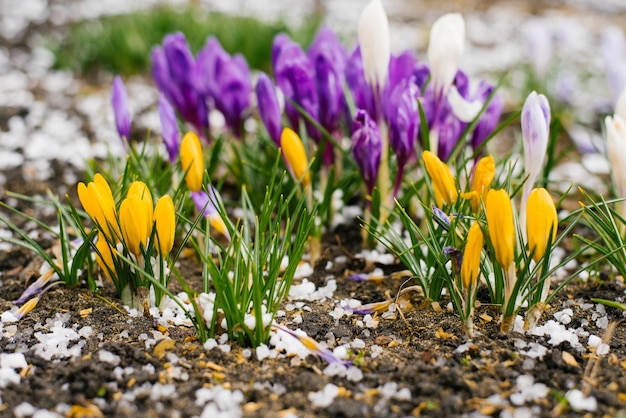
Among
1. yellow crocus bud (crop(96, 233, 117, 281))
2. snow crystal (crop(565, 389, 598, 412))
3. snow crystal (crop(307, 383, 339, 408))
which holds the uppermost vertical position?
yellow crocus bud (crop(96, 233, 117, 281))

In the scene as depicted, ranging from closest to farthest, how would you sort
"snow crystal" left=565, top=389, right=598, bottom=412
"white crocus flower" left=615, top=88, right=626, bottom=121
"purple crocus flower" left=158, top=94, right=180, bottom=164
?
"snow crystal" left=565, top=389, right=598, bottom=412 < "white crocus flower" left=615, top=88, right=626, bottom=121 < "purple crocus flower" left=158, top=94, right=180, bottom=164

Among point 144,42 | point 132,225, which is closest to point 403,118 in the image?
point 132,225

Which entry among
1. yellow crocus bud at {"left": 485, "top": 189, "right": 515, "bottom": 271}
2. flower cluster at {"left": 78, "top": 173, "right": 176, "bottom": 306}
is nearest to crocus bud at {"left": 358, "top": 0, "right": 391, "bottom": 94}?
yellow crocus bud at {"left": 485, "top": 189, "right": 515, "bottom": 271}

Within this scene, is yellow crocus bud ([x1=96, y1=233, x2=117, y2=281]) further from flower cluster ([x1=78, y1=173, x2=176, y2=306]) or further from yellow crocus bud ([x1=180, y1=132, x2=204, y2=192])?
yellow crocus bud ([x1=180, y1=132, x2=204, y2=192])

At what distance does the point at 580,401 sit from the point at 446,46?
1.02 metres

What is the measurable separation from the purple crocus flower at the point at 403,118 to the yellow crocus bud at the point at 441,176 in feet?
1.08

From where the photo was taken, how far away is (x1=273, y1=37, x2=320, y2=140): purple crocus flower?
7.07 feet

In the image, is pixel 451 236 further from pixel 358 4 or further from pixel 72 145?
pixel 358 4

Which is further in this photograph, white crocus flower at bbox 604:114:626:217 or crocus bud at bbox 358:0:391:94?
crocus bud at bbox 358:0:391:94

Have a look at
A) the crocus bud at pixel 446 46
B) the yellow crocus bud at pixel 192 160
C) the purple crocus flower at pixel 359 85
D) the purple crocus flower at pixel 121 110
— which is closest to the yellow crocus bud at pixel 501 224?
the crocus bud at pixel 446 46

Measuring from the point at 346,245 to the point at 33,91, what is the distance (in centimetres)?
253

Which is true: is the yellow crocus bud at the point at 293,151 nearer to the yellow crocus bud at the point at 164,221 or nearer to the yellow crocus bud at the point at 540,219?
the yellow crocus bud at the point at 164,221

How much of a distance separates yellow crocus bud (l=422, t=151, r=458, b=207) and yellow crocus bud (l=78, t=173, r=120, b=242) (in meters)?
0.77

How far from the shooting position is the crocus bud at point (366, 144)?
76.7 inches
